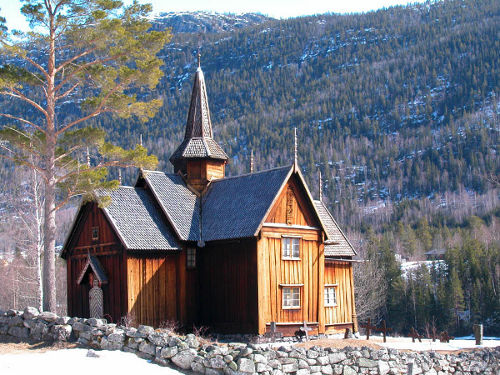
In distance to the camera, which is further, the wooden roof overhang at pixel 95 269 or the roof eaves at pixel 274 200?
the wooden roof overhang at pixel 95 269

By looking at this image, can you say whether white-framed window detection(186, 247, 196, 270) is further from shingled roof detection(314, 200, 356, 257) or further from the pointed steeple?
shingled roof detection(314, 200, 356, 257)

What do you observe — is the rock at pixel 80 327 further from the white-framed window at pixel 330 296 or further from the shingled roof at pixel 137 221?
the white-framed window at pixel 330 296

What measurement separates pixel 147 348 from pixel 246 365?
2.80 m

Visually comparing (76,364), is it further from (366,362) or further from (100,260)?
(100,260)

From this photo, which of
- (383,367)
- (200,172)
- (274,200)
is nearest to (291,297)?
(274,200)

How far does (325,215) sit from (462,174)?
551 ft

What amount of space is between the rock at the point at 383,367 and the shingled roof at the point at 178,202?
35.6 feet

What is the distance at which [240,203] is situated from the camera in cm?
3042

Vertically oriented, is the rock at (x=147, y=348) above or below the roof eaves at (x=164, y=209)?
below

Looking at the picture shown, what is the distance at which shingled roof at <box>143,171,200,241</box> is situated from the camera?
98.0 feet

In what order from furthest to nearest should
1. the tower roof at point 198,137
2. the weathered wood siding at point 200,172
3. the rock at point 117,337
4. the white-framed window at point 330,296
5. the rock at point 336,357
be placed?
the tower roof at point 198,137, the weathered wood siding at point 200,172, the white-framed window at point 330,296, the rock at point 336,357, the rock at point 117,337

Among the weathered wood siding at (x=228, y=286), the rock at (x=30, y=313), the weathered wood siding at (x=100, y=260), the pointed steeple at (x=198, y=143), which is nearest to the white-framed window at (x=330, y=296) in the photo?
the weathered wood siding at (x=228, y=286)

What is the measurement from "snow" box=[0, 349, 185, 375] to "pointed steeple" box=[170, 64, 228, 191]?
53.0ft

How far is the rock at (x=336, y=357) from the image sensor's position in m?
20.5
